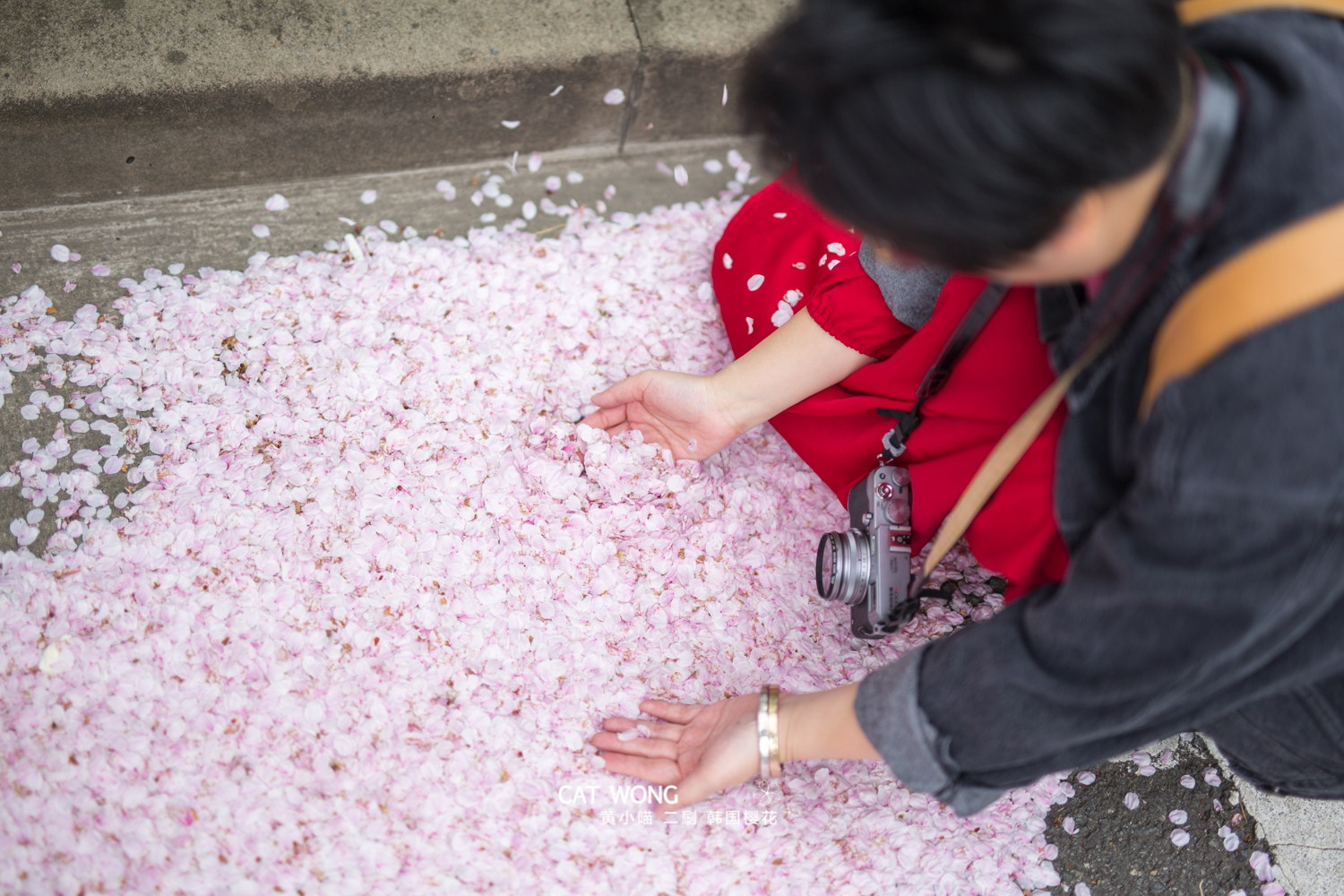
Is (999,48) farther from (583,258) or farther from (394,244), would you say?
(394,244)

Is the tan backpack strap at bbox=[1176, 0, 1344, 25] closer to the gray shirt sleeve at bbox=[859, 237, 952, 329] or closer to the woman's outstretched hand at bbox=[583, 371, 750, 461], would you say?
the gray shirt sleeve at bbox=[859, 237, 952, 329]

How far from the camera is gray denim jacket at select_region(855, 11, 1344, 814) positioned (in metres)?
0.85

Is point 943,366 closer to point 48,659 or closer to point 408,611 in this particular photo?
point 408,611

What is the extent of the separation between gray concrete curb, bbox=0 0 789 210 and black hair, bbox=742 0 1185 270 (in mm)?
1625

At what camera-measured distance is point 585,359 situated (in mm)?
2047

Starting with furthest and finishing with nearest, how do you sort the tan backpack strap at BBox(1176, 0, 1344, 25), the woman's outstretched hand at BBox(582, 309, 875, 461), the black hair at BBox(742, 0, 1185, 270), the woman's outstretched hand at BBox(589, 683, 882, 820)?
the woman's outstretched hand at BBox(582, 309, 875, 461), the woman's outstretched hand at BBox(589, 683, 882, 820), the tan backpack strap at BBox(1176, 0, 1344, 25), the black hair at BBox(742, 0, 1185, 270)

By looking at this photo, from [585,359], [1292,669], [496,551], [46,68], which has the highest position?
[46,68]

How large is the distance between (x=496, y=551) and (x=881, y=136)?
1.28 m

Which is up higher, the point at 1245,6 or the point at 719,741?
the point at 1245,6

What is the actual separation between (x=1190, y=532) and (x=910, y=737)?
528mm

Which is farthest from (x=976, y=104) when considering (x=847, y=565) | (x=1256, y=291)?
(x=847, y=565)

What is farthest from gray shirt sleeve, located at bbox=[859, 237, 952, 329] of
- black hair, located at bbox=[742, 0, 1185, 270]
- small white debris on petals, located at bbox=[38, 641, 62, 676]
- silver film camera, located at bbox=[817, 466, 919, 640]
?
small white debris on petals, located at bbox=[38, 641, 62, 676]

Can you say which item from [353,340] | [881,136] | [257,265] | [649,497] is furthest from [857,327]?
[257,265]

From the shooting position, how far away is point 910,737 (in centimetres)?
126
